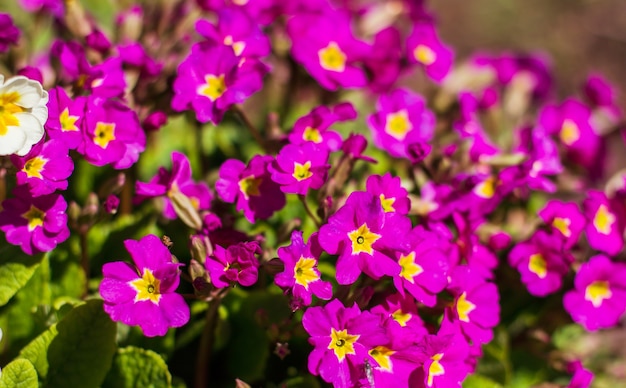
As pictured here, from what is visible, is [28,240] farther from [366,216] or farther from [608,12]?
[608,12]

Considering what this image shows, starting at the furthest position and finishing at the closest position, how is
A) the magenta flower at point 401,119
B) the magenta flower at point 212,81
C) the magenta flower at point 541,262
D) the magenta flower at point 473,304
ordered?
the magenta flower at point 401,119 < the magenta flower at point 541,262 < the magenta flower at point 212,81 < the magenta flower at point 473,304

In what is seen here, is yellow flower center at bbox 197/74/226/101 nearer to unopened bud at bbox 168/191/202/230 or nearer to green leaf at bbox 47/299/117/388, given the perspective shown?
unopened bud at bbox 168/191/202/230

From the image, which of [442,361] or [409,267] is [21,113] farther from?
[442,361]

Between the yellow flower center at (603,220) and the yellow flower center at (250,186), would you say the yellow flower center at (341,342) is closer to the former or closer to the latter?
the yellow flower center at (250,186)

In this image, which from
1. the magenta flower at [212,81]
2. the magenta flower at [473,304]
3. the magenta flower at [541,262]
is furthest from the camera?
the magenta flower at [541,262]

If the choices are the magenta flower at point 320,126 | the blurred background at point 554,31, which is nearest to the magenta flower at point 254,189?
the magenta flower at point 320,126

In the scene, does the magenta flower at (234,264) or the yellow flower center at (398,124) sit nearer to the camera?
the magenta flower at (234,264)

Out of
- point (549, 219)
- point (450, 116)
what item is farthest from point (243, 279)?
point (450, 116)
